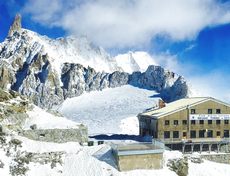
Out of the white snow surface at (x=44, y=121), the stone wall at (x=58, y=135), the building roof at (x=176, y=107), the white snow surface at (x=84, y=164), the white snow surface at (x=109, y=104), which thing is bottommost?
the white snow surface at (x=84, y=164)

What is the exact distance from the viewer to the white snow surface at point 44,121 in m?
47.8

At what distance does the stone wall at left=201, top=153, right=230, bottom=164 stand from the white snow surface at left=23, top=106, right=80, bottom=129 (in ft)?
59.1

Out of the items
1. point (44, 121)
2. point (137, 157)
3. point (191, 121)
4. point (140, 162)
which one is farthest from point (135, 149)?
point (191, 121)

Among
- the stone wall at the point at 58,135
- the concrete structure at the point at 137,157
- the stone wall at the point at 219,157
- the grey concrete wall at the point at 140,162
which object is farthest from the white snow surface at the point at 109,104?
the grey concrete wall at the point at 140,162

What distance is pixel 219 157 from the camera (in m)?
53.7

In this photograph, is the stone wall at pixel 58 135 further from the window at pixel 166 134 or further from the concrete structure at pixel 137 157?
the window at pixel 166 134

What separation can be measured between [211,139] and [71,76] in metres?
143

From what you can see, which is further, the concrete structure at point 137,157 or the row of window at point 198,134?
the row of window at point 198,134

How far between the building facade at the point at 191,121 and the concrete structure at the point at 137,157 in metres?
11.4

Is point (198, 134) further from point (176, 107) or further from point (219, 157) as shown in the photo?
point (219, 157)

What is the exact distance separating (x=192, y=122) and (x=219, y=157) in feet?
21.2

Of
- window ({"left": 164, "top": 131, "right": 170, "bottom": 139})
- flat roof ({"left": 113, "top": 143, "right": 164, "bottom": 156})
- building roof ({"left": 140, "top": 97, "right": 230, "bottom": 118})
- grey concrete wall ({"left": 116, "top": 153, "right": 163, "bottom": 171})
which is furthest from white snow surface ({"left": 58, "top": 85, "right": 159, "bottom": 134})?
grey concrete wall ({"left": 116, "top": 153, "right": 163, "bottom": 171})

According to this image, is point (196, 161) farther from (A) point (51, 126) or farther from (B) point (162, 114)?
(A) point (51, 126)

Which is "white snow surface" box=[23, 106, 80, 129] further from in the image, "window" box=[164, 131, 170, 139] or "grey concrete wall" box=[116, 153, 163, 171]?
"window" box=[164, 131, 170, 139]
